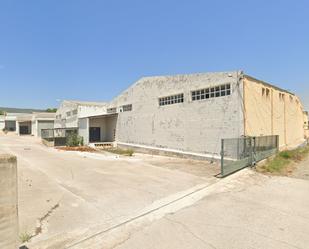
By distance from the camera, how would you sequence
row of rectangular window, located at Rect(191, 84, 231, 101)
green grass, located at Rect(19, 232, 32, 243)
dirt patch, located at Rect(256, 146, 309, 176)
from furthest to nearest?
1. row of rectangular window, located at Rect(191, 84, 231, 101)
2. dirt patch, located at Rect(256, 146, 309, 176)
3. green grass, located at Rect(19, 232, 32, 243)

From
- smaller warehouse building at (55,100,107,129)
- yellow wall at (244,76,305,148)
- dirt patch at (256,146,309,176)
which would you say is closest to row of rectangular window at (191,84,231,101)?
yellow wall at (244,76,305,148)

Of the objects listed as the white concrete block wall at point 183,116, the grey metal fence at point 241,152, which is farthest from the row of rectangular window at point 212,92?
the grey metal fence at point 241,152

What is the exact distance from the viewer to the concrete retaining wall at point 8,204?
10.3 ft

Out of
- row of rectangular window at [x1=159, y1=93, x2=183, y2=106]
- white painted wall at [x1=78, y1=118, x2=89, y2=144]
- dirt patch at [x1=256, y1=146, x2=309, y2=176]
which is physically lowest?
dirt patch at [x1=256, y1=146, x2=309, y2=176]

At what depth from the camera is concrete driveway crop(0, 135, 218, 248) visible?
15.5ft

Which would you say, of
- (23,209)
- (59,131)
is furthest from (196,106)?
(59,131)

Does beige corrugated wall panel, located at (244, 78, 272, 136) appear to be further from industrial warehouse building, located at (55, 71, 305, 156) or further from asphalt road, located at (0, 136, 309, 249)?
asphalt road, located at (0, 136, 309, 249)

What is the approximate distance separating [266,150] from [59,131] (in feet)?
94.9

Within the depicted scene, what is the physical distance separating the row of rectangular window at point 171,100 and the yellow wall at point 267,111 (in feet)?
16.8

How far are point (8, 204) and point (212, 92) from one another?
541 inches

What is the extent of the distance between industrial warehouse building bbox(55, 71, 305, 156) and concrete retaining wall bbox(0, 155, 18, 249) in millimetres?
12652

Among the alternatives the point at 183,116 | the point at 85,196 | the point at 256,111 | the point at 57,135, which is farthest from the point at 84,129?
the point at 85,196

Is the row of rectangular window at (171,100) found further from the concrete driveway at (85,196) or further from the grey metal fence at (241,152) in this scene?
the concrete driveway at (85,196)

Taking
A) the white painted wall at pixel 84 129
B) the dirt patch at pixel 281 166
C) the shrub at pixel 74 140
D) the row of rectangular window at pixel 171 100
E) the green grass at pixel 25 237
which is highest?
the row of rectangular window at pixel 171 100
